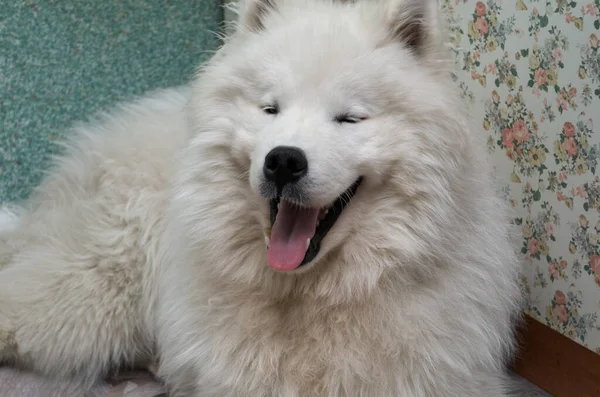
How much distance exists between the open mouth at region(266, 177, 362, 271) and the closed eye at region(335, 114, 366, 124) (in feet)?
0.50

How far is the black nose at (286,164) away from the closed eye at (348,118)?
19 centimetres

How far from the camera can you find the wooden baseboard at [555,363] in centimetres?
210

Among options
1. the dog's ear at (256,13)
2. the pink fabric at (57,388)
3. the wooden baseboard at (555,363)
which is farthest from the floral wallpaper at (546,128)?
the pink fabric at (57,388)

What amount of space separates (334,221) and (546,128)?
101 cm

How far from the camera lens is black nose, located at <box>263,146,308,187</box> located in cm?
143

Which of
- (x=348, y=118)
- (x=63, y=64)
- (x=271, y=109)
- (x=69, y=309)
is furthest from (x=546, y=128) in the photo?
(x=63, y=64)

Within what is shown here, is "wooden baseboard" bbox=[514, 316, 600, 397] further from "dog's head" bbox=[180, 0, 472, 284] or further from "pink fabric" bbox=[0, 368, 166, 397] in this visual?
"pink fabric" bbox=[0, 368, 166, 397]

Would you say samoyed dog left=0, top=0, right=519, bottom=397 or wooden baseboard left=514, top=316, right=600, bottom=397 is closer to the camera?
samoyed dog left=0, top=0, right=519, bottom=397

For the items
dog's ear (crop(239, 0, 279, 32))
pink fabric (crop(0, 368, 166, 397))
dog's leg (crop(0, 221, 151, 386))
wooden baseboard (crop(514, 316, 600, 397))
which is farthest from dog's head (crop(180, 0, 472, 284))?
wooden baseboard (crop(514, 316, 600, 397))

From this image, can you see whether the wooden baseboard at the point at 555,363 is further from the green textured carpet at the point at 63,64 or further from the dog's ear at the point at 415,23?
the green textured carpet at the point at 63,64

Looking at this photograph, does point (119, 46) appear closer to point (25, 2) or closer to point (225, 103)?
point (25, 2)

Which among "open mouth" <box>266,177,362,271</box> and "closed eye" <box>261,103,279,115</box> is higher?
"closed eye" <box>261,103,279,115</box>

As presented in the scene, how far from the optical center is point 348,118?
5.11ft

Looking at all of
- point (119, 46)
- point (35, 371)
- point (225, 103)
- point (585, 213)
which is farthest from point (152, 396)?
point (119, 46)
